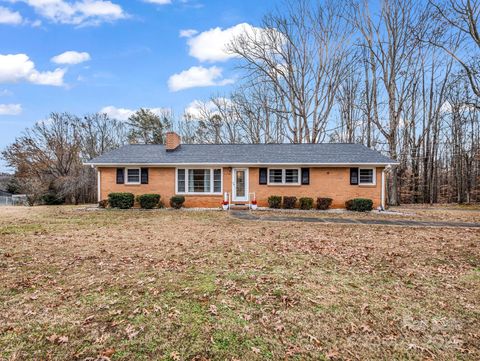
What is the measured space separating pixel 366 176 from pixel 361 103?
41.1 ft

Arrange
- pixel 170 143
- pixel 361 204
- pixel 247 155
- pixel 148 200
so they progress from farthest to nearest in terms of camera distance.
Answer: pixel 170 143 → pixel 247 155 → pixel 148 200 → pixel 361 204

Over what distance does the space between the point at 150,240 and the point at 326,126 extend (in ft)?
72.5

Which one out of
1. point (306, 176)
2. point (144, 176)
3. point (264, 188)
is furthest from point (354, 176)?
point (144, 176)

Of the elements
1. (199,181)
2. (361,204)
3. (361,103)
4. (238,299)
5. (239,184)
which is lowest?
(238,299)

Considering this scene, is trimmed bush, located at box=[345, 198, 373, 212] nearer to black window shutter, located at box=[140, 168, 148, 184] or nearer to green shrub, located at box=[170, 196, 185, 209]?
green shrub, located at box=[170, 196, 185, 209]

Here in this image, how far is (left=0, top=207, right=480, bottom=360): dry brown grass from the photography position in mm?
2943

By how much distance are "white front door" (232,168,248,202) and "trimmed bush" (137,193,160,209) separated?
15.0 ft

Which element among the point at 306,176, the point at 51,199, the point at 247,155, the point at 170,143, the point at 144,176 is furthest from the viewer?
the point at 51,199

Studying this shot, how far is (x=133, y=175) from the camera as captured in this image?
1666 centimetres

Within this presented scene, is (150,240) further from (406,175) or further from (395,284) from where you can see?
(406,175)

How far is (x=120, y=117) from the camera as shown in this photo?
3284 centimetres

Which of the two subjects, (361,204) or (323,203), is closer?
(361,204)

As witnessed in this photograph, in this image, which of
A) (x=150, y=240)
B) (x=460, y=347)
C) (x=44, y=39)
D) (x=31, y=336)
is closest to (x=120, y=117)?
(x=44, y=39)

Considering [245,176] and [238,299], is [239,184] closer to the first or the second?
[245,176]
